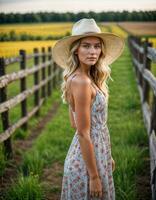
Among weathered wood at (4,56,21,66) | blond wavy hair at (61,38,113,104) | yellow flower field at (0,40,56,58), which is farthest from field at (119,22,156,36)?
blond wavy hair at (61,38,113,104)

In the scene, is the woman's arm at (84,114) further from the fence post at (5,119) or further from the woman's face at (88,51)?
the fence post at (5,119)

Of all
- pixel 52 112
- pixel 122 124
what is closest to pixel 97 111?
pixel 122 124

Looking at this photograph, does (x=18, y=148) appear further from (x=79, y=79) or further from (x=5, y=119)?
(x=79, y=79)

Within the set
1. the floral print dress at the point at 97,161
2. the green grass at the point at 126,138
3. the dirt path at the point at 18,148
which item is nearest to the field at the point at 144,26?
the green grass at the point at 126,138

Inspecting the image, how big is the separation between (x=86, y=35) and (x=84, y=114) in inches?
21.9

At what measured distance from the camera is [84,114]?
2.30 metres

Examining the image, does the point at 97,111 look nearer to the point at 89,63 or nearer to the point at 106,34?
the point at 89,63

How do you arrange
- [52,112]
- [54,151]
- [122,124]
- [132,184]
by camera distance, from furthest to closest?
[52,112], [122,124], [54,151], [132,184]

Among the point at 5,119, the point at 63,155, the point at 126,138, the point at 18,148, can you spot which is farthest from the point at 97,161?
the point at 18,148

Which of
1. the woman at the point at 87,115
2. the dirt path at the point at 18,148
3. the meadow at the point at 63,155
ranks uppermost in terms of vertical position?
the woman at the point at 87,115

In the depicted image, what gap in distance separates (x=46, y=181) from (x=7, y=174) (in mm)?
606

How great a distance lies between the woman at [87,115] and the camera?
2314 mm

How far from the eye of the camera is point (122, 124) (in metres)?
6.39

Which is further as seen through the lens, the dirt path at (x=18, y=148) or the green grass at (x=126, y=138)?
the dirt path at (x=18, y=148)
